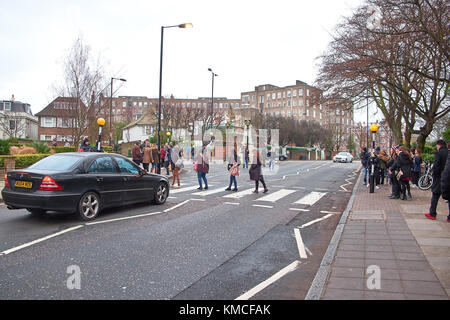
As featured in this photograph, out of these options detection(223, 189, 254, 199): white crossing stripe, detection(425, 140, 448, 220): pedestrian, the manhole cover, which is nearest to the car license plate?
detection(223, 189, 254, 199): white crossing stripe

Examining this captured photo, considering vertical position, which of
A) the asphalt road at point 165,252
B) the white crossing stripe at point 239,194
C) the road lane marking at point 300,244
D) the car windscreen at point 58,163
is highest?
Answer: the car windscreen at point 58,163

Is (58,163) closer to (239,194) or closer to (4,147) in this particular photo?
(239,194)

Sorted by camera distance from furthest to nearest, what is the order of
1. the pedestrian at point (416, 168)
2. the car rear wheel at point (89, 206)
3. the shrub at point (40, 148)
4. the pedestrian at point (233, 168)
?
the shrub at point (40, 148), the pedestrian at point (416, 168), the pedestrian at point (233, 168), the car rear wheel at point (89, 206)

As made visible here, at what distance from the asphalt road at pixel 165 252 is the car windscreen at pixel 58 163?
1154 millimetres

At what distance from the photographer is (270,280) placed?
179 inches

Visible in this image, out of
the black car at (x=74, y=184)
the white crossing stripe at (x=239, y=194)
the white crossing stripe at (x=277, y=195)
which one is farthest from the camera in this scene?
the white crossing stripe at (x=239, y=194)

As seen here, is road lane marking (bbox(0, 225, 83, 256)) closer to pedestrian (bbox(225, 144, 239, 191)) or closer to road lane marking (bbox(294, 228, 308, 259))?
road lane marking (bbox(294, 228, 308, 259))

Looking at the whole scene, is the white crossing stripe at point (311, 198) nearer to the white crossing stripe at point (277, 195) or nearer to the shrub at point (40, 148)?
the white crossing stripe at point (277, 195)

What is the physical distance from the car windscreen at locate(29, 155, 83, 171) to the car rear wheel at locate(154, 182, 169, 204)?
278 centimetres

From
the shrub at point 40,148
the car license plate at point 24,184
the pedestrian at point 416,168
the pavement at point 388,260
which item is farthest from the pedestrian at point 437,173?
the shrub at point 40,148

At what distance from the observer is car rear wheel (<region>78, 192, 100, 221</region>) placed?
7474 millimetres

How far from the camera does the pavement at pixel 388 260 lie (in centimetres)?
392
